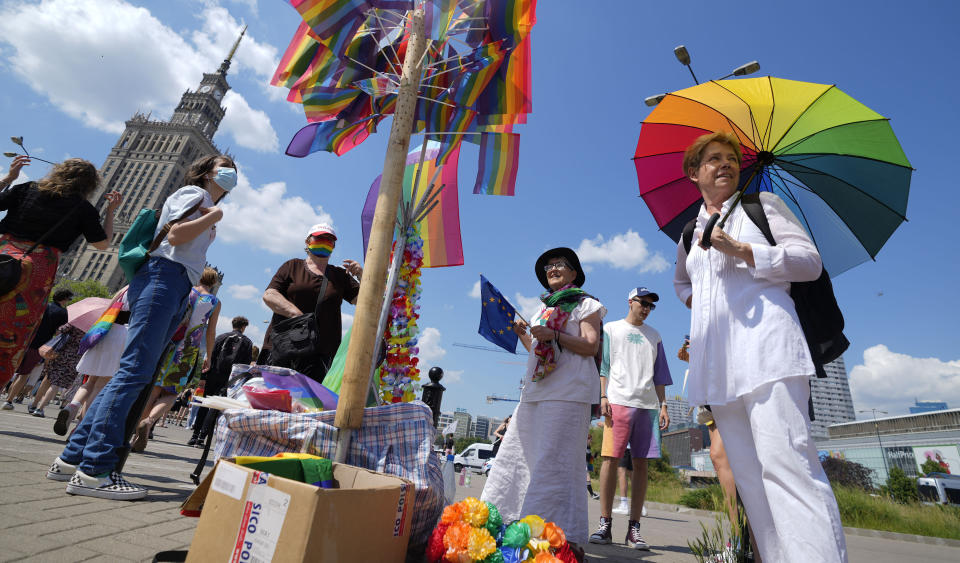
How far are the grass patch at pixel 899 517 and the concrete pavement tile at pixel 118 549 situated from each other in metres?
9.05

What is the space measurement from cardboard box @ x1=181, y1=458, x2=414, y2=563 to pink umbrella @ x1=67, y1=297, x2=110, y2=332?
22.6ft

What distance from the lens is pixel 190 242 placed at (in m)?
2.89

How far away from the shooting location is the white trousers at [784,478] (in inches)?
57.8

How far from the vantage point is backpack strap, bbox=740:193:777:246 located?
1.93 meters

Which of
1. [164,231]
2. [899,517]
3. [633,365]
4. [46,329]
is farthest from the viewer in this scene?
[899,517]

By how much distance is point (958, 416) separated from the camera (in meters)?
35.3

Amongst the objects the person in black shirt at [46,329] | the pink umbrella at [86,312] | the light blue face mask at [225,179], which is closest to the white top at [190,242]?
the light blue face mask at [225,179]

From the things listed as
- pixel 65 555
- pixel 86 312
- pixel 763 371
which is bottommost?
pixel 65 555

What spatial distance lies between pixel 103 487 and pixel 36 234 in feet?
5.93

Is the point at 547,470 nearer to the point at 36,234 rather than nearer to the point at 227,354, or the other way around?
the point at 36,234

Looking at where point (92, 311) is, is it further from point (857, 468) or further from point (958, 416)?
point (958, 416)

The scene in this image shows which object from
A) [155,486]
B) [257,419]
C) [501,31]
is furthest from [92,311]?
[501,31]

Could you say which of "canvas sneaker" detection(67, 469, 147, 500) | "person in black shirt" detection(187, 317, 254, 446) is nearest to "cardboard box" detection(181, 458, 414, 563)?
"canvas sneaker" detection(67, 469, 147, 500)

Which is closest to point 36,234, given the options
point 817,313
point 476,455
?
point 817,313
